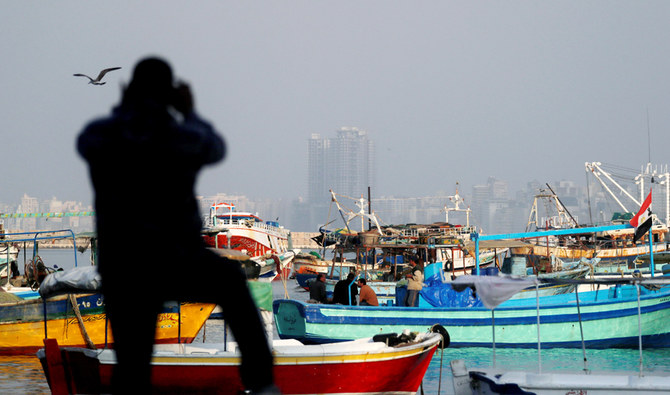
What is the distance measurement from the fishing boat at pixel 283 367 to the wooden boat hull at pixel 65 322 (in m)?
6.33

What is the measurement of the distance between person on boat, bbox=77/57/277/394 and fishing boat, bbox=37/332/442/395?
770 cm

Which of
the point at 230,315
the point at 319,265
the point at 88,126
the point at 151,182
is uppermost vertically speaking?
the point at 88,126

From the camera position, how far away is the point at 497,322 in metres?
18.5

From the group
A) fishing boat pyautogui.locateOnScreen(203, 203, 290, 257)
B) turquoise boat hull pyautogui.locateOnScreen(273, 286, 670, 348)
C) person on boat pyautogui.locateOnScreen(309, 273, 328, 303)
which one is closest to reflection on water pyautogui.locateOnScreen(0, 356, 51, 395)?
turquoise boat hull pyautogui.locateOnScreen(273, 286, 670, 348)

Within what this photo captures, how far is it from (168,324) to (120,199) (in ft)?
51.7

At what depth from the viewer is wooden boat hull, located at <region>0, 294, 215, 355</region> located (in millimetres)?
17859

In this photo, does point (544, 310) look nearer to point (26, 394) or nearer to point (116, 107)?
point (26, 394)

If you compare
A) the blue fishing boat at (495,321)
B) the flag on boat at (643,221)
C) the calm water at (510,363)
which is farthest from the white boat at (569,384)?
the flag on boat at (643,221)

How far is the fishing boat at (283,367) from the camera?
415 inches

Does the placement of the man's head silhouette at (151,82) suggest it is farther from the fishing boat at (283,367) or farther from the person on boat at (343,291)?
the person on boat at (343,291)

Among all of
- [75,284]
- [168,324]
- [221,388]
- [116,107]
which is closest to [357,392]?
[221,388]

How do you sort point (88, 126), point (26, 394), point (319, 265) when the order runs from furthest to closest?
1. point (319, 265)
2. point (26, 394)
3. point (88, 126)

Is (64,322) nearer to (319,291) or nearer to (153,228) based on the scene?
(319,291)

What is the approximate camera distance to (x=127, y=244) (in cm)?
267
